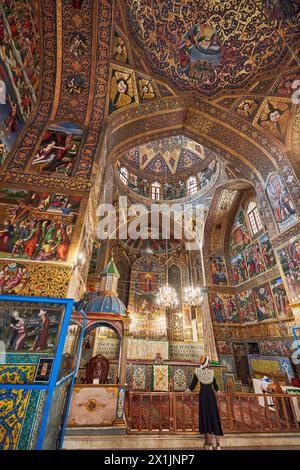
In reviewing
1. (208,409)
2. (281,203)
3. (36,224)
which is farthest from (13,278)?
(281,203)

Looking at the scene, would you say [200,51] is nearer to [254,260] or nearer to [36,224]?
[36,224]

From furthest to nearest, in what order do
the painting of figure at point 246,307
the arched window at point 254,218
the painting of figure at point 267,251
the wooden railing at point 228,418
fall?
the arched window at point 254,218 < the painting of figure at point 246,307 < the painting of figure at point 267,251 < the wooden railing at point 228,418

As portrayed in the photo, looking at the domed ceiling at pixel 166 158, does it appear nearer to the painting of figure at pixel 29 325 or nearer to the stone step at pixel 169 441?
the painting of figure at pixel 29 325

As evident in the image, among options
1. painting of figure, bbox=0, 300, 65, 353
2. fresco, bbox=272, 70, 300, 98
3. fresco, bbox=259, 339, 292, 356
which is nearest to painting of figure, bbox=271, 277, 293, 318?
fresco, bbox=259, 339, 292, 356

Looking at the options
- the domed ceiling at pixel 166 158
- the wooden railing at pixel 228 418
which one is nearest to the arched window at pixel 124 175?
the domed ceiling at pixel 166 158

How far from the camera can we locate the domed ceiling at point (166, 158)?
48.6 feet

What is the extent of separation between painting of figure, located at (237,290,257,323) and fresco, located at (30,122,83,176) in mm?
10338

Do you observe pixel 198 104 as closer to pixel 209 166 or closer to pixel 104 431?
pixel 209 166

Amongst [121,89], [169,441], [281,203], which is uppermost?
[121,89]

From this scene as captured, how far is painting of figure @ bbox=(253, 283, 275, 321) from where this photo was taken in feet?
30.5

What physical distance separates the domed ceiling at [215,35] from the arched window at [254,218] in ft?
19.4

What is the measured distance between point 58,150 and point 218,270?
10.7 m

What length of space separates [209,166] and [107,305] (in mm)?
11786

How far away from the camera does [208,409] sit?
13.0 ft
